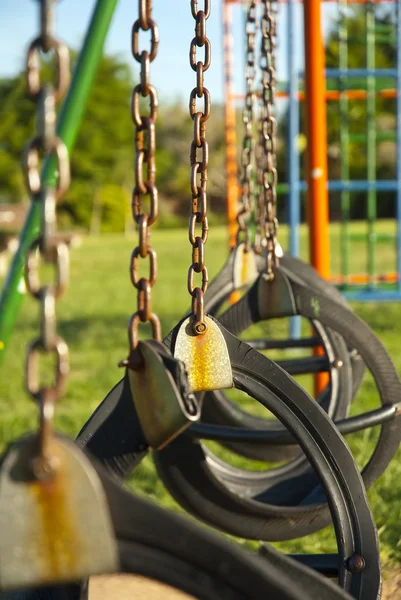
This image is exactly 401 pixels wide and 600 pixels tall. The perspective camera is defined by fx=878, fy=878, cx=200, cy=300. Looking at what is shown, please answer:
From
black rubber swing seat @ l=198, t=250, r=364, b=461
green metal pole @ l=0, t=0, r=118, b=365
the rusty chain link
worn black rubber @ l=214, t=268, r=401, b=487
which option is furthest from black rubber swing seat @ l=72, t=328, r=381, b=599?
green metal pole @ l=0, t=0, r=118, b=365

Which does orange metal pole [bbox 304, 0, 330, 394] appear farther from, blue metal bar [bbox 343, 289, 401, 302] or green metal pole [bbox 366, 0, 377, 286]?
green metal pole [bbox 366, 0, 377, 286]

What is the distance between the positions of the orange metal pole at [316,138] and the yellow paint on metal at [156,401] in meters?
3.06

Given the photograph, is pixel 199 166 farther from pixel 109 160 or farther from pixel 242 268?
pixel 109 160

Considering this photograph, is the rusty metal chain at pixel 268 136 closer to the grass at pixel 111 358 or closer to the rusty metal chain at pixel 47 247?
the grass at pixel 111 358

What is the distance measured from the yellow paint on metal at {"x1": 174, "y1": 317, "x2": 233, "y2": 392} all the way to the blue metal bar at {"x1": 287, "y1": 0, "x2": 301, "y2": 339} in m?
4.30

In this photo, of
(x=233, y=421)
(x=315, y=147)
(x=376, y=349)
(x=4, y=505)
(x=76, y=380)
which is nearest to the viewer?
(x=4, y=505)

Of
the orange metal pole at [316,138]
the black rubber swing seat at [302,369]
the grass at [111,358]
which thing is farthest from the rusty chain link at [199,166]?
the orange metal pole at [316,138]

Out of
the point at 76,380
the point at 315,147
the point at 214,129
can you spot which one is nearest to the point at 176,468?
the point at 315,147

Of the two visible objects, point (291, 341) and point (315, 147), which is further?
point (315, 147)

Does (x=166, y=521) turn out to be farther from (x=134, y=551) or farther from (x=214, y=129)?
(x=214, y=129)

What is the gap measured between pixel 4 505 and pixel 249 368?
0.73 meters

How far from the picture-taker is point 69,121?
8.23 feet

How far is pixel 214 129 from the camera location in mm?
39812

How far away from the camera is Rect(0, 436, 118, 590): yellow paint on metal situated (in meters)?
0.91
